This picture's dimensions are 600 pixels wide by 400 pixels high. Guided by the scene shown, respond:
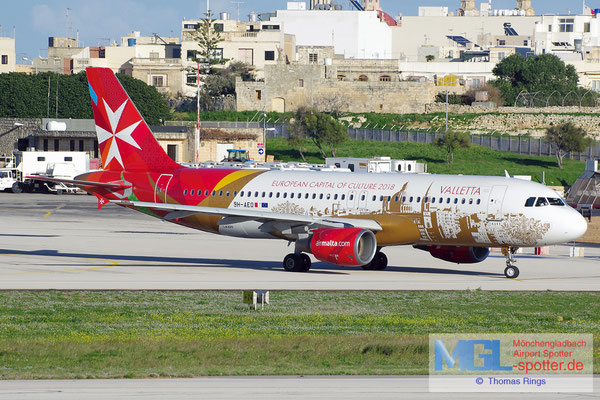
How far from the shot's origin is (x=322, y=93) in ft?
581

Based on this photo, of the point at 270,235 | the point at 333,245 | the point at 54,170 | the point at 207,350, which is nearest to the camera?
the point at 207,350

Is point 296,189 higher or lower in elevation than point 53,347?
higher

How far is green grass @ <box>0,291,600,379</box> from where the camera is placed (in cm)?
2334

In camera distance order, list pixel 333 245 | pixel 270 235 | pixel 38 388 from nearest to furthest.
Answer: pixel 38 388 < pixel 333 245 < pixel 270 235

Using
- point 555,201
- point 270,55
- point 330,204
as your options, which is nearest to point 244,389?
point 555,201

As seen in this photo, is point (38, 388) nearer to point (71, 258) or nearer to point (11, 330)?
point (11, 330)

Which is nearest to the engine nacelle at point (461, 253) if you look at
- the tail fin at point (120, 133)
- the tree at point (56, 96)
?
the tail fin at point (120, 133)

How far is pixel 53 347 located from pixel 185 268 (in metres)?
18.3

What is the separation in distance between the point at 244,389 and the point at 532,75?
7009 inches

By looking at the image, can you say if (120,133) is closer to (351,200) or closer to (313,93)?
(351,200)

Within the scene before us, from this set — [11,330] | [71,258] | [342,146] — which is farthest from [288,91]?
[11,330]

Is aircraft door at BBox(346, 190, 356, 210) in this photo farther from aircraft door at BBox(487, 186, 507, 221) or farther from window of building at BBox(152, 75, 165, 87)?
window of building at BBox(152, 75, 165, 87)

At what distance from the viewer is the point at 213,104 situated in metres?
180

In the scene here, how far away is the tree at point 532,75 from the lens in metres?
188
